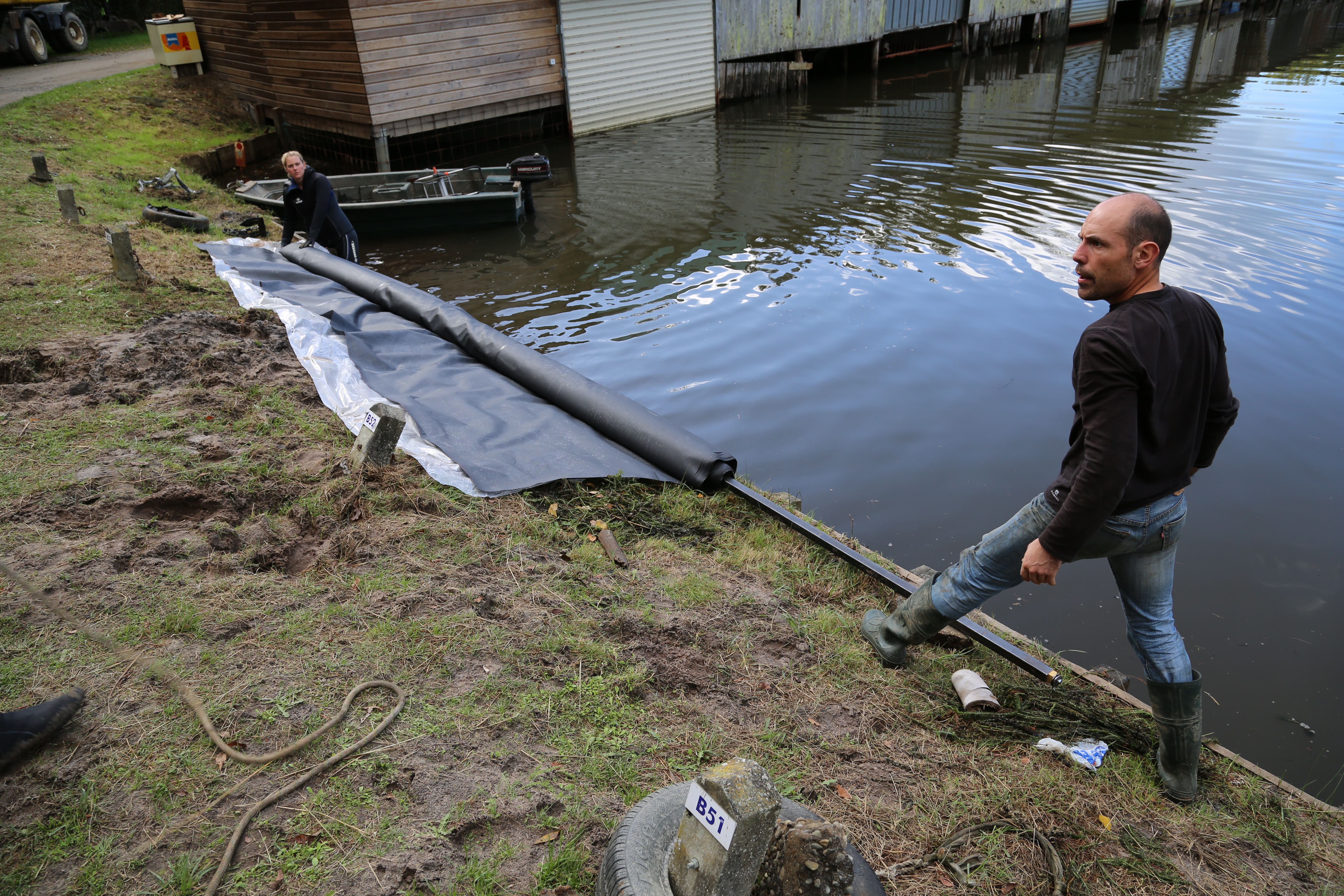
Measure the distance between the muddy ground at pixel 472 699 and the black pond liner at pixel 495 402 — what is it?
33 cm

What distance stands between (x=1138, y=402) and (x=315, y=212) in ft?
32.0

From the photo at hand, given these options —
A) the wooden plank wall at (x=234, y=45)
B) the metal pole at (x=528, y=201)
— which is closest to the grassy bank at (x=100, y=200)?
the wooden plank wall at (x=234, y=45)

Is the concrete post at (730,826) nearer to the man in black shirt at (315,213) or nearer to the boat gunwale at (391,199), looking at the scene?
the man in black shirt at (315,213)

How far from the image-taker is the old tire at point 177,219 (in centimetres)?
1028

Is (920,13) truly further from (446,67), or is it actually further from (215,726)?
(215,726)

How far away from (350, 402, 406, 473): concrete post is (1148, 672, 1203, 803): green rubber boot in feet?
13.7

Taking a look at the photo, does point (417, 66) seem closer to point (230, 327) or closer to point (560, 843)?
point (230, 327)

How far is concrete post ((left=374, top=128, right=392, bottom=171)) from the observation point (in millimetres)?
14805

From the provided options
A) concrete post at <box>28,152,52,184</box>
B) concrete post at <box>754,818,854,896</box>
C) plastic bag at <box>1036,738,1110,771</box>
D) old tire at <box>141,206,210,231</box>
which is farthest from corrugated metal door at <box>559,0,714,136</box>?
concrete post at <box>754,818,854,896</box>

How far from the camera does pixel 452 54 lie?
15.3 meters

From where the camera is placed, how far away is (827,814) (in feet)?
9.77

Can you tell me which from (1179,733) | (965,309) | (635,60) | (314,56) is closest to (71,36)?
(314,56)

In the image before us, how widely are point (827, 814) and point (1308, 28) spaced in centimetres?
4539

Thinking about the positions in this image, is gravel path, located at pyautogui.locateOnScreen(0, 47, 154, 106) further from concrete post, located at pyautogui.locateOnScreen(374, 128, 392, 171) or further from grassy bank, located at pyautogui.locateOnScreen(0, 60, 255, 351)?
concrete post, located at pyautogui.locateOnScreen(374, 128, 392, 171)
